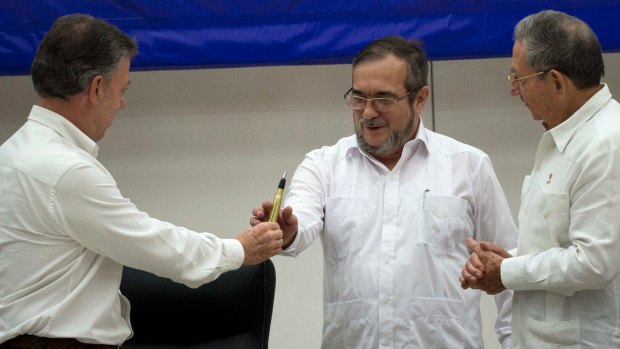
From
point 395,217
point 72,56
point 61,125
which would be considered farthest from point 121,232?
point 395,217

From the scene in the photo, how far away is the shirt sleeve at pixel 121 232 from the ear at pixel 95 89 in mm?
177

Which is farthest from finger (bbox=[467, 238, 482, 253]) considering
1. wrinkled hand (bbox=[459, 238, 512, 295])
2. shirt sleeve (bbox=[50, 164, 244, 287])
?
shirt sleeve (bbox=[50, 164, 244, 287])

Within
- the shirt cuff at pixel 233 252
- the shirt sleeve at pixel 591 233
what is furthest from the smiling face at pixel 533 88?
the shirt cuff at pixel 233 252

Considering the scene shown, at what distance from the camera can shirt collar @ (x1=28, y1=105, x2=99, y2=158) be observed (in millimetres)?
1968

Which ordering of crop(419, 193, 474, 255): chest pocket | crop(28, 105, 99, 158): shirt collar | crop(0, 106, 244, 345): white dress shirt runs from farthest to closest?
crop(419, 193, 474, 255): chest pocket
crop(28, 105, 99, 158): shirt collar
crop(0, 106, 244, 345): white dress shirt

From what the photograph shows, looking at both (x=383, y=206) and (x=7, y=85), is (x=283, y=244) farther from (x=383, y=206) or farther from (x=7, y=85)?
(x=7, y=85)

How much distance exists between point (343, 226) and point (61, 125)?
877mm

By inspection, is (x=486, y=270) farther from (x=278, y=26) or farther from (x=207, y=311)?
(x=278, y=26)

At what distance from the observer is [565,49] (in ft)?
6.72

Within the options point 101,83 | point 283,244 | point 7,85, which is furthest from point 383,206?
point 7,85

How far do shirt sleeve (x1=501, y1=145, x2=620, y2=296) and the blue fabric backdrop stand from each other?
120 cm

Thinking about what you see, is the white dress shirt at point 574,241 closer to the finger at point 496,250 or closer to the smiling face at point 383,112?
the finger at point 496,250

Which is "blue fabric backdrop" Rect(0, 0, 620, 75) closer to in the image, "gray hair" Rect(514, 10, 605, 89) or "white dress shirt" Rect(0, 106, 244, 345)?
"gray hair" Rect(514, 10, 605, 89)

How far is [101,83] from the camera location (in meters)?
2.01
